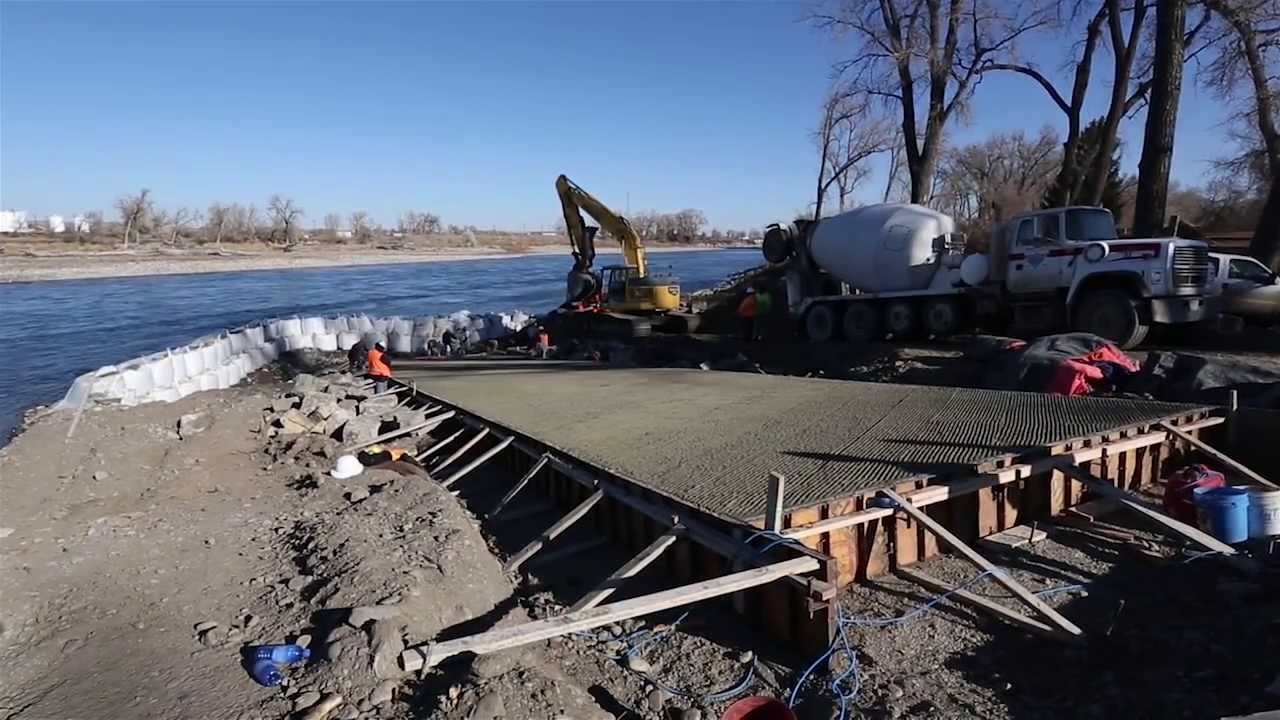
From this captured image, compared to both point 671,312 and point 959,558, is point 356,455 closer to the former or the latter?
point 959,558

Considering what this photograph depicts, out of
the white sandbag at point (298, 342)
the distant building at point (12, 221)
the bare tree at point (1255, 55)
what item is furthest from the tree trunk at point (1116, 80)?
the distant building at point (12, 221)

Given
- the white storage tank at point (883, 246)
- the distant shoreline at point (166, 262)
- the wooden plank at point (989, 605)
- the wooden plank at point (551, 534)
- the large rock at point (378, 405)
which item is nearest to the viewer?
the wooden plank at point (989, 605)

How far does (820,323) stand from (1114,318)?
18.6ft

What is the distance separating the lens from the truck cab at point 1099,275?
11.9 m

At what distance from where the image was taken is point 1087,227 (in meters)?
12.9

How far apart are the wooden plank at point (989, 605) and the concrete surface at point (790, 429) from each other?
74cm

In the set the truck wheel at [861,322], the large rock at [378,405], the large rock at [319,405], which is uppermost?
the truck wheel at [861,322]

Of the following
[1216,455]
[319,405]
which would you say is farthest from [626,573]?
[319,405]

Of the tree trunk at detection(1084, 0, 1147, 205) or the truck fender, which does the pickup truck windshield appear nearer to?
the truck fender

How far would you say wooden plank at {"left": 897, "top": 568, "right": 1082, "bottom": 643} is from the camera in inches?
191

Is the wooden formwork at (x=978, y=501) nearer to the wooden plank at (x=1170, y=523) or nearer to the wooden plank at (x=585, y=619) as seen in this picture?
the wooden plank at (x=1170, y=523)

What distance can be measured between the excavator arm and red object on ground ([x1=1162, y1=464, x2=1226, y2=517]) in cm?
1590

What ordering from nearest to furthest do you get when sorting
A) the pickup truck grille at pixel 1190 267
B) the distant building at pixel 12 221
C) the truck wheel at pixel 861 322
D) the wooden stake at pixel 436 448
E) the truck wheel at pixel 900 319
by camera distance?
the wooden stake at pixel 436 448, the pickup truck grille at pixel 1190 267, the truck wheel at pixel 900 319, the truck wheel at pixel 861 322, the distant building at pixel 12 221

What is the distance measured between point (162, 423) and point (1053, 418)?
36.7ft
